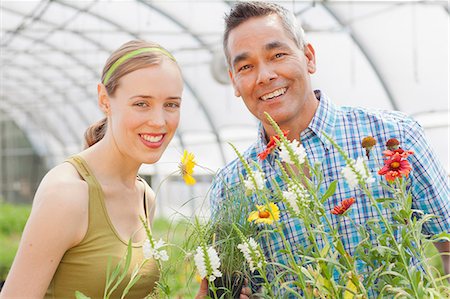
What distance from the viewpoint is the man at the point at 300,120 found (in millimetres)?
1557

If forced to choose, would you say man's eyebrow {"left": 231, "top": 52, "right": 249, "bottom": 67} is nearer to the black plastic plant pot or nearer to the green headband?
the green headband

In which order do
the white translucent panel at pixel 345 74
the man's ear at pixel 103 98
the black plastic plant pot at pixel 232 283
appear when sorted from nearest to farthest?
the black plastic plant pot at pixel 232 283, the man's ear at pixel 103 98, the white translucent panel at pixel 345 74

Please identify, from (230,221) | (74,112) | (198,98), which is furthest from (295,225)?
(74,112)

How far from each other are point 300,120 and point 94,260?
0.62 meters

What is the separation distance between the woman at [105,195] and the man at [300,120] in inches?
8.3

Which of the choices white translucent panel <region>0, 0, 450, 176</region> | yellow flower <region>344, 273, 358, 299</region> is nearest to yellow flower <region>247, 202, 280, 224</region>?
yellow flower <region>344, 273, 358, 299</region>

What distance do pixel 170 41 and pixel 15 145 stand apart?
35.2 ft

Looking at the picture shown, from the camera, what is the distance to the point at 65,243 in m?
1.30

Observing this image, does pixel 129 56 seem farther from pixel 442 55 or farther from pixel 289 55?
pixel 442 55

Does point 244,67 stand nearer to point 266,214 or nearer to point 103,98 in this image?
point 103,98

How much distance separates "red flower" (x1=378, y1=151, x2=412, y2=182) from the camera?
103 centimetres

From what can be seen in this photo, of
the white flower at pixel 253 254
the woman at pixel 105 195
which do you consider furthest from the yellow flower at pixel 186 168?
the white flower at pixel 253 254

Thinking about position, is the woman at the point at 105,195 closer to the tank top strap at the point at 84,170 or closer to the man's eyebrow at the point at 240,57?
the tank top strap at the point at 84,170

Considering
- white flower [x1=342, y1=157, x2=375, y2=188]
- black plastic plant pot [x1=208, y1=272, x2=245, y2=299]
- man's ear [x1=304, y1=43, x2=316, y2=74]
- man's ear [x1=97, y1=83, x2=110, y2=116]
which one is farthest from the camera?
man's ear [x1=304, y1=43, x2=316, y2=74]
